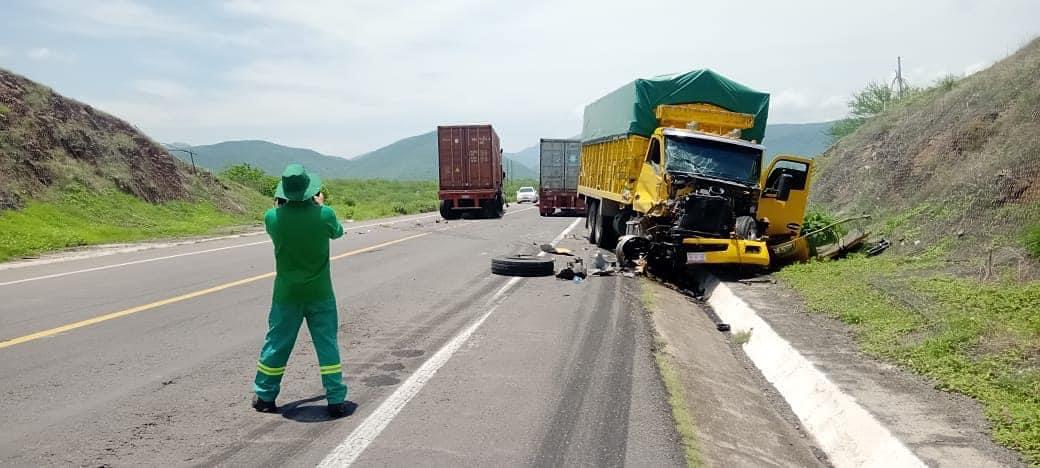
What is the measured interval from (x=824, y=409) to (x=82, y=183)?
76.5 ft

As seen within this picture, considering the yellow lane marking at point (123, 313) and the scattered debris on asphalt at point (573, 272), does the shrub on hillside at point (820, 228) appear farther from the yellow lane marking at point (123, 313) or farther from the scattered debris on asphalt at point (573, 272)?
the yellow lane marking at point (123, 313)

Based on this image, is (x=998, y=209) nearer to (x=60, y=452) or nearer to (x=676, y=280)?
(x=676, y=280)

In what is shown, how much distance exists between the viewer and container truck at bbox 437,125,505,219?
29797mm

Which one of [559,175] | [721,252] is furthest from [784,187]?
[559,175]

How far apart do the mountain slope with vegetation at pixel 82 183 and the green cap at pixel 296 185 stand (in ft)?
43.2

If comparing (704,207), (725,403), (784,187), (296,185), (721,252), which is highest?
(296,185)

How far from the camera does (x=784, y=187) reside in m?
12.7

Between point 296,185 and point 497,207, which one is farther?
point 497,207

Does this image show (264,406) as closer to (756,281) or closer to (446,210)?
(756,281)

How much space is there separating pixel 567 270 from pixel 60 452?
8.40 metres

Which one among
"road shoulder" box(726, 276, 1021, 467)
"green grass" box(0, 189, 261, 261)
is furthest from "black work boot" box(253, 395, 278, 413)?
"green grass" box(0, 189, 261, 261)

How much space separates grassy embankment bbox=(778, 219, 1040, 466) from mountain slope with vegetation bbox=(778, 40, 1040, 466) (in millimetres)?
14

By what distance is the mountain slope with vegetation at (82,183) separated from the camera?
62.7 feet

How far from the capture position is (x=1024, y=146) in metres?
12.2
